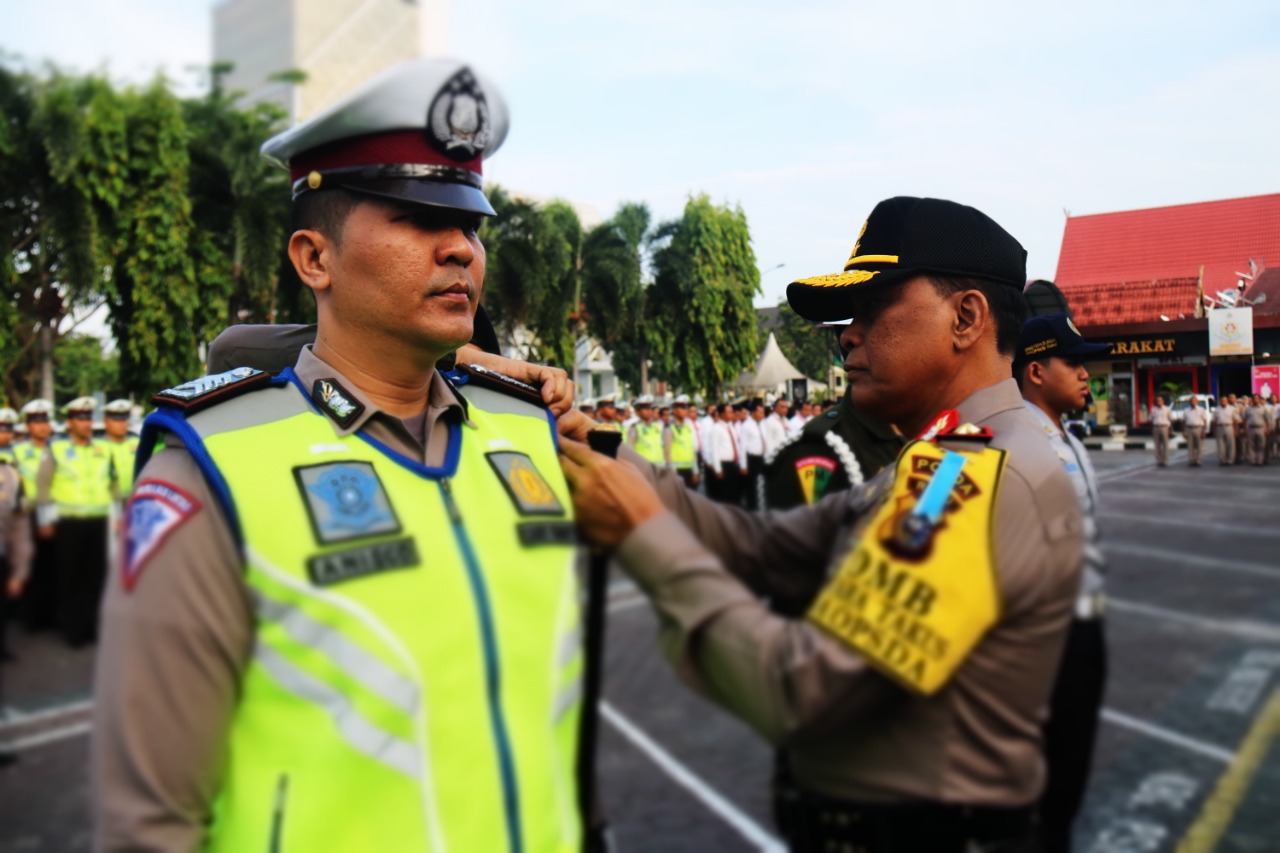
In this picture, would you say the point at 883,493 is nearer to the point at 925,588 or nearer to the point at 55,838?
the point at 925,588

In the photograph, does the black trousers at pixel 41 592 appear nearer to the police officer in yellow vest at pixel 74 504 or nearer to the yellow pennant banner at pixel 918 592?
the police officer in yellow vest at pixel 74 504

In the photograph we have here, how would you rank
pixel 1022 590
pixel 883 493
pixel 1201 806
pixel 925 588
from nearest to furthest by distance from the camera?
pixel 925 588 → pixel 1022 590 → pixel 883 493 → pixel 1201 806

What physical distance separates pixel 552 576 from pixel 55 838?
3.74m

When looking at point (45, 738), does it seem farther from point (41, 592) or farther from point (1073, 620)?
point (1073, 620)

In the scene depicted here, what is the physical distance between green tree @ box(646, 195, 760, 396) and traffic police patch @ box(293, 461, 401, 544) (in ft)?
83.8

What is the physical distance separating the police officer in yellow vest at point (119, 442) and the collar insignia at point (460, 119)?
8.06 meters

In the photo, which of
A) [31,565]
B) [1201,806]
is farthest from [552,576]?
[31,565]

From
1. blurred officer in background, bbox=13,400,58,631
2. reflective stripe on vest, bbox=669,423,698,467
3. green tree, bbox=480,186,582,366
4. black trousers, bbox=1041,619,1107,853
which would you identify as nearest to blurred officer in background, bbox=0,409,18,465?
blurred officer in background, bbox=13,400,58,631

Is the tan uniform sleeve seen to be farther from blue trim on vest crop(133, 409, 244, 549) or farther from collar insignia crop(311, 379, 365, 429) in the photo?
collar insignia crop(311, 379, 365, 429)

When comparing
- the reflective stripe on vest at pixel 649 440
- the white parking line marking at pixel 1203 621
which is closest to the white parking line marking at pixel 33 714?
the white parking line marking at pixel 1203 621

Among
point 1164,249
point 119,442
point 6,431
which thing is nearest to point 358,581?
point 119,442

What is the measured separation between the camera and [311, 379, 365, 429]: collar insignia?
4.72 ft

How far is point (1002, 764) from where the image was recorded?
Answer: 1.50m

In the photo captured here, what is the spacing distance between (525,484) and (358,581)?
304 mm
